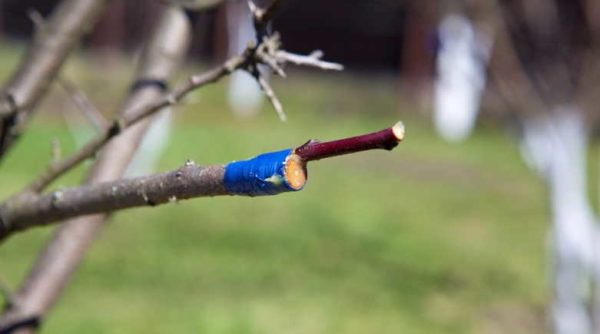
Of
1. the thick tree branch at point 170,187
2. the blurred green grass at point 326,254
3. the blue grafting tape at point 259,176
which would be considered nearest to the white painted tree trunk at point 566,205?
the blurred green grass at point 326,254

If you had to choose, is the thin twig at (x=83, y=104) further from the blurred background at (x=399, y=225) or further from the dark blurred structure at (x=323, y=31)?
the dark blurred structure at (x=323, y=31)

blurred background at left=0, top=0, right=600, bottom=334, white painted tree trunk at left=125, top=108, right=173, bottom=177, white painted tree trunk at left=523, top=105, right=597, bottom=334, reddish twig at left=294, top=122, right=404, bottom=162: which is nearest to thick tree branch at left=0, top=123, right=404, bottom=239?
reddish twig at left=294, top=122, right=404, bottom=162

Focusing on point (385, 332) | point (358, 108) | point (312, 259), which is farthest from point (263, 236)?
point (358, 108)

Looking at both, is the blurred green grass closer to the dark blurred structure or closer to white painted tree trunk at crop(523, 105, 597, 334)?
white painted tree trunk at crop(523, 105, 597, 334)

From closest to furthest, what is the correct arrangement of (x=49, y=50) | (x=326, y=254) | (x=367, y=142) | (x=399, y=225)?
(x=367, y=142) → (x=49, y=50) → (x=326, y=254) → (x=399, y=225)

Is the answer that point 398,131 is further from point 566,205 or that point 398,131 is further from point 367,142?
point 566,205

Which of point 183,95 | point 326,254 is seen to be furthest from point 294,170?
point 326,254
